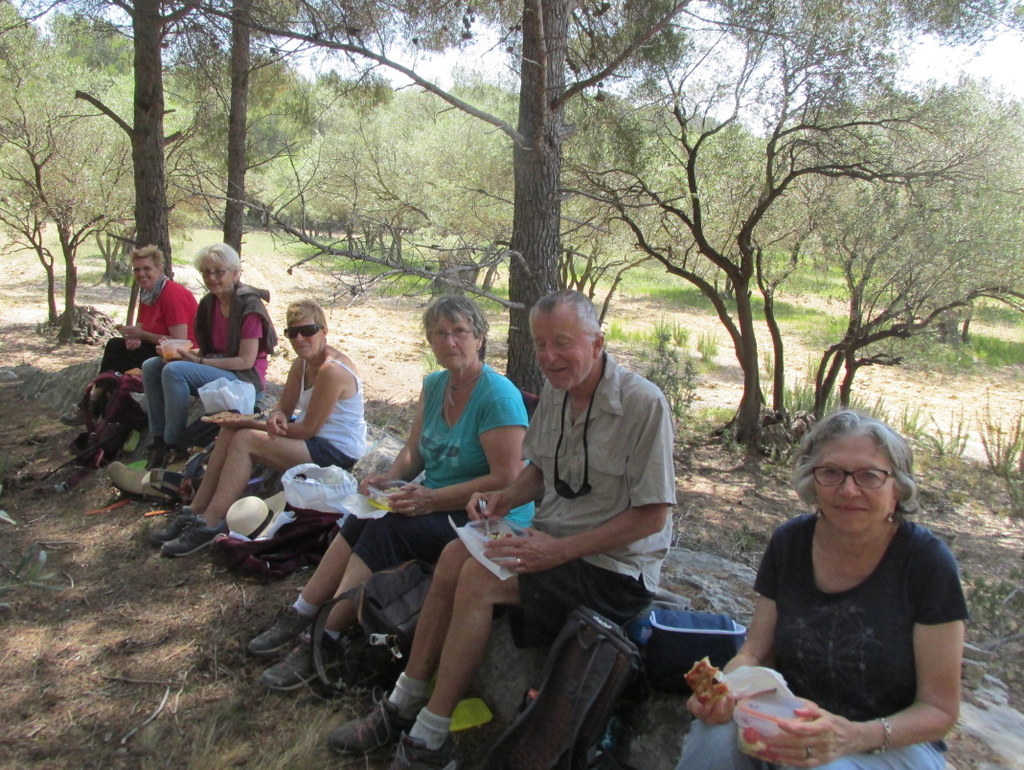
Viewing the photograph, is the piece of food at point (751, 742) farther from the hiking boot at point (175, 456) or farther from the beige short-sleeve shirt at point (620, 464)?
the hiking boot at point (175, 456)

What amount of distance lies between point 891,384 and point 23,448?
13774mm

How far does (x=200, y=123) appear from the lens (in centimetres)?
978

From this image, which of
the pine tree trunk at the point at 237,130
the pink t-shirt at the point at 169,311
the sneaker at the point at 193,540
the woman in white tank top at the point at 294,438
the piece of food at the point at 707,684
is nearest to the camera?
the piece of food at the point at 707,684

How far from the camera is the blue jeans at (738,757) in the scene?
1.51 meters

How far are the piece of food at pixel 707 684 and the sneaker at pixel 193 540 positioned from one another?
2.56 m

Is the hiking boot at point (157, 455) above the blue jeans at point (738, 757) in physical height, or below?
below

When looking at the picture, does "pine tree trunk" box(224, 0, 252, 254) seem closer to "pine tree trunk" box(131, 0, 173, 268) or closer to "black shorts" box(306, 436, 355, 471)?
"pine tree trunk" box(131, 0, 173, 268)

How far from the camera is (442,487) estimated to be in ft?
9.18

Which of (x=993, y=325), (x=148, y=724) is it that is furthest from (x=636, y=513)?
(x=993, y=325)

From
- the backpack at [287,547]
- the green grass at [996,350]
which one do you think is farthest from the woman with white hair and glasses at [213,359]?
the green grass at [996,350]

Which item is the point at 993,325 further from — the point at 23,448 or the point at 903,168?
the point at 23,448

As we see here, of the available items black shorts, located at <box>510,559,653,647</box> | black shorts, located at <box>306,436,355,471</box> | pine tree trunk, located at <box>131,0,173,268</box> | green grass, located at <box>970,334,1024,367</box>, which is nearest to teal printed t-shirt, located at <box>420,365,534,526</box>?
black shorts, located at <box>510,559,653,647</box>

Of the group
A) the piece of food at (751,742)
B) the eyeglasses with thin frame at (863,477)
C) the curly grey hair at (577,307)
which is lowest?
the piece of food at (751,742)

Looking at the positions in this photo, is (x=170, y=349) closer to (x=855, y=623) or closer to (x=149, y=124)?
(x=149, y=124)
